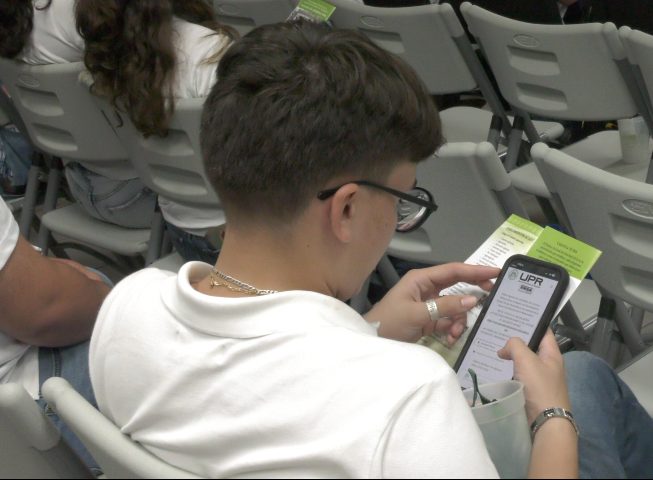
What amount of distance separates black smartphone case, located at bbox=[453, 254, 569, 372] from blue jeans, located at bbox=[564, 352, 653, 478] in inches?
5.6

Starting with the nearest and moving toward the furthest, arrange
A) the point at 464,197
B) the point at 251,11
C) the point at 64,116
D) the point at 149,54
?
1. the point at 464,197
2. the point at 149,54
3. the point at 64,116
4. the point at 251,11

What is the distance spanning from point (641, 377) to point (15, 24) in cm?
187

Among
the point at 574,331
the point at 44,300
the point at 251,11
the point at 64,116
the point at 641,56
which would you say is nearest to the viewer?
the point at 44,300

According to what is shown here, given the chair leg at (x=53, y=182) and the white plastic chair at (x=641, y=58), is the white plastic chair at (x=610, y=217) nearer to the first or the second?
the white plastic chair at (x=641, y=58)

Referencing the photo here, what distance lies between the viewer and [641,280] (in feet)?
5.12

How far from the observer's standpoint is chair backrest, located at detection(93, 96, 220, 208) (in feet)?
6.89

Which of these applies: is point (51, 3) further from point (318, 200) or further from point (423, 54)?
point (318, 200)

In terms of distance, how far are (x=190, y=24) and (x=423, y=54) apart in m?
0.87

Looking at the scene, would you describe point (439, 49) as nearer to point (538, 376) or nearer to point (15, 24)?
point (15, 24)

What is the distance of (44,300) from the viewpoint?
1.48 m

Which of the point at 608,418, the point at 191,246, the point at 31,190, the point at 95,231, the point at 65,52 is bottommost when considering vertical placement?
the point at 31,190

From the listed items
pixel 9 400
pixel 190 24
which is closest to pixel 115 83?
pixel 190 24

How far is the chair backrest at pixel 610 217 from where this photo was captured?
4.68 ft

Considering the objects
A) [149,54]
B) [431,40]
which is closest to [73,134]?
[149,54]
